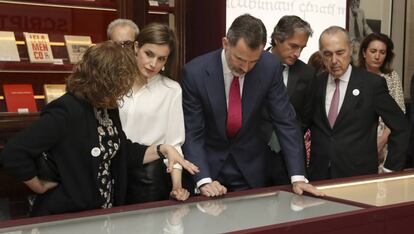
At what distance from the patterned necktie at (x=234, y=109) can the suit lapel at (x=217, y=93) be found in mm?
21

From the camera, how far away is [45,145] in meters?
1.93

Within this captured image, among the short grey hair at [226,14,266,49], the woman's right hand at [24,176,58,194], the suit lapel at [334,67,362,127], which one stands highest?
the short grey hair at [226,14,266,49]

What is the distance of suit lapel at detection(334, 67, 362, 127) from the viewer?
3082 millimetres

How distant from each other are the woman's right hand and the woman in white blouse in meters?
0.51

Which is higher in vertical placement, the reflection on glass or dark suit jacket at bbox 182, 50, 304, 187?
dark suit jacket at bbox 182, 50, 304, 187

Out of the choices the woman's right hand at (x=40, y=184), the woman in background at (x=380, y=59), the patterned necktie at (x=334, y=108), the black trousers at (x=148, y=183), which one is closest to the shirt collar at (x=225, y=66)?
the black trousers at (x=148, y=183)

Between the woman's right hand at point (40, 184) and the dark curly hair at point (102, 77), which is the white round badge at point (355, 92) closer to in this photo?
the dark curly hair at point (102, 77)

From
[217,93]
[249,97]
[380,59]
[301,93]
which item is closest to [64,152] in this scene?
[217,93]

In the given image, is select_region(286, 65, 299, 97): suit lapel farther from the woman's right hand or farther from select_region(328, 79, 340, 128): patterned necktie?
the woman's right hand

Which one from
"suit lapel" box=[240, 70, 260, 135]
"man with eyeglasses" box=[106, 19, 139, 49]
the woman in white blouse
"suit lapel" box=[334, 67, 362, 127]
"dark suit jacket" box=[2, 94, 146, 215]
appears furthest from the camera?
"man with eyeglasses" box=[106, 19, 139, 49]

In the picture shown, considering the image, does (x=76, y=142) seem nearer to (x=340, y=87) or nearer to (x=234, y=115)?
(x=234, y=115)

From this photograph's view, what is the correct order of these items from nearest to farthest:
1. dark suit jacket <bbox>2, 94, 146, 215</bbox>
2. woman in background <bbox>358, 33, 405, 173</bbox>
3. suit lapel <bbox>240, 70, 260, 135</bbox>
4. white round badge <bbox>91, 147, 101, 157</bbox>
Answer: dark suit jacket <bbox>2, 94, 146, 215</bbox> < white round badge <bbox>91, 147, 101, 157</bbox> < suit lapel <bbox>240, 70, 260, 135</bbox> < woman in background <bbox>358, 33, 405, 173</bbox>

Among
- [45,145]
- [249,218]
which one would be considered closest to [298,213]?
[249,218]

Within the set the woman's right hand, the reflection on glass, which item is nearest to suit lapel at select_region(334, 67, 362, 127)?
the reflection on glass
